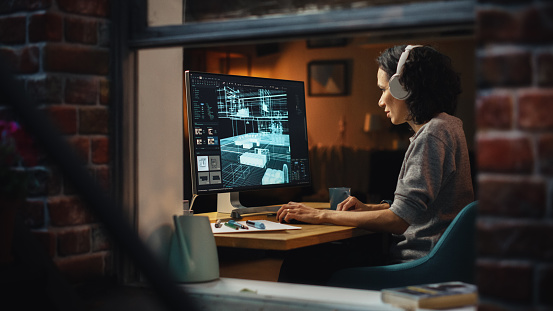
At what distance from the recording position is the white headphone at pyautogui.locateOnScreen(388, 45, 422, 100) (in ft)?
7.69

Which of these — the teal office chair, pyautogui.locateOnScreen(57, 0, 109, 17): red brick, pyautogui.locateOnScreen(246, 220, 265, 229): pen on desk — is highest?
pyautogui.locateOnScreen(57, 0, 109, 17): red brick

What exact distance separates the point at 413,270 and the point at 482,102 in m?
1.03

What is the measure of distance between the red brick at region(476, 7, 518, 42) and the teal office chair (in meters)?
0.94

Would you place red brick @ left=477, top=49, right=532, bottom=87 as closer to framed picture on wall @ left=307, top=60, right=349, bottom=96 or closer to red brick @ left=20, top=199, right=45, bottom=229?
red brick @ left=20, top=199, right=45, bottom=229

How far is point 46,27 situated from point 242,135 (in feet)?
3.82

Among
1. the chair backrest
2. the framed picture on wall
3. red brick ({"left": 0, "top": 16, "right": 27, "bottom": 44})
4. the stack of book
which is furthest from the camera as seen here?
the framed picture on wall

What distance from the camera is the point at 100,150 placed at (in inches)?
59.9

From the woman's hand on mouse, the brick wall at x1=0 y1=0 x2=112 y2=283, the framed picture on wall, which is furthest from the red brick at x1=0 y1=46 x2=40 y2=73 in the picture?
the framed picture on wall

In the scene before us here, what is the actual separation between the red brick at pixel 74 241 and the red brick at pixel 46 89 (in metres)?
0.33

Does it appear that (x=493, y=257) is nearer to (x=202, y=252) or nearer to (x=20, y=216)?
(x=202, y=252)

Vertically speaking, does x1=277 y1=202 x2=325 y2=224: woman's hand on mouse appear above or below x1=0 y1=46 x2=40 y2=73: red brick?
below

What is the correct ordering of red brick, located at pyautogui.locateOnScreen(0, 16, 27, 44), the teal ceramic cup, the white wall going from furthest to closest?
the teal ceramic cup
the white wall
red brick, located at pyautogui.locateOnScreen(0, 16, 27, 44)

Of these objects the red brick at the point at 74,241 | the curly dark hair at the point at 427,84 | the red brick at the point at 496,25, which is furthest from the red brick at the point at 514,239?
the curly dark hair at the point at 427,84

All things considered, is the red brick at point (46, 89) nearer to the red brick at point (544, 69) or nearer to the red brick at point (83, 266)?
the red brick at point (83, 266)
